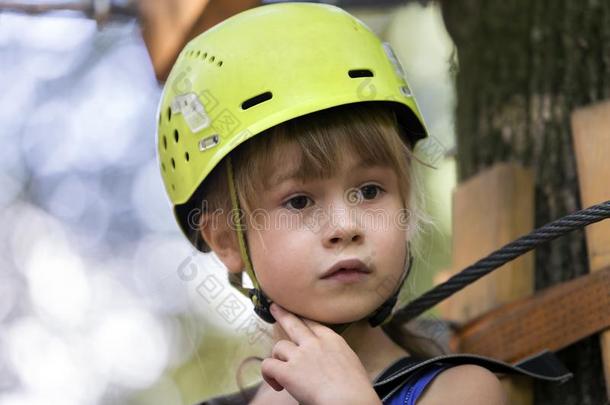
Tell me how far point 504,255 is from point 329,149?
574 millimetres

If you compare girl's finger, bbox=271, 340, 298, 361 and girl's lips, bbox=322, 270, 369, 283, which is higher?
girl's lips, bbox=322, 270, 369, 283

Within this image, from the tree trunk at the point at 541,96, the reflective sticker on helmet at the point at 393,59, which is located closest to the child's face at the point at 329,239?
the reflective sticker on helmet at the point at 393,59

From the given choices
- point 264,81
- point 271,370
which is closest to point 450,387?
point 271,370

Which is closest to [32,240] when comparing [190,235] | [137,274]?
[137,274]

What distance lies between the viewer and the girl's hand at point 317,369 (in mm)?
2127

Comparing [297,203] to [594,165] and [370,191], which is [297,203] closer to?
[370,191]

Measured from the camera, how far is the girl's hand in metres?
2.13

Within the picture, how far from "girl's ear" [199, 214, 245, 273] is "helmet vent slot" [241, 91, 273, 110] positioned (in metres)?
0.34

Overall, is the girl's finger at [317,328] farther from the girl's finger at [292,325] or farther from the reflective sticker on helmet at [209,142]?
the reflective sticker on helmet at [209,142]

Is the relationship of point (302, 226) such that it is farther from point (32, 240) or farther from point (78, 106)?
point (32, 240)

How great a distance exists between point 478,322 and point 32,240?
9.56 meters

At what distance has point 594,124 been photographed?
2.72 m

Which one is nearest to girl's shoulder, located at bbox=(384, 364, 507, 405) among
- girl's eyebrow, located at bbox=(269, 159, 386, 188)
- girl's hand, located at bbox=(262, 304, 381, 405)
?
girl's hand, located at bbox=(262, 304, 381, 405)

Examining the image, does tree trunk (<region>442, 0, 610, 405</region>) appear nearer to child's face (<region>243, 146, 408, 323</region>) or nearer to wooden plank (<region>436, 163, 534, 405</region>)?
wooden plank (<region>436, 163, 534, 405</region>)
